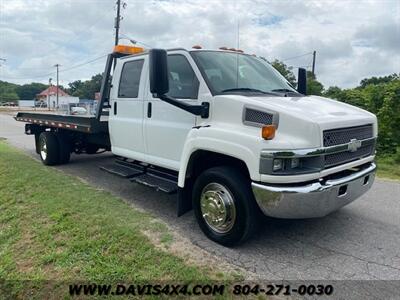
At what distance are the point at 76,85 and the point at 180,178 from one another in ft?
336

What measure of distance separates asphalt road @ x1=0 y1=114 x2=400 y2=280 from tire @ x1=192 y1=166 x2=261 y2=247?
15 cm

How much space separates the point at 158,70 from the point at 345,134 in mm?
2108

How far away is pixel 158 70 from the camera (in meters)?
4.01

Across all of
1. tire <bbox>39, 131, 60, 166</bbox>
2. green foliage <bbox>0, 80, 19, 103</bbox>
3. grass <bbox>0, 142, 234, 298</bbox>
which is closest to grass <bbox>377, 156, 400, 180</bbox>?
grass <bbox>0, 142, 234, 298</bbox>

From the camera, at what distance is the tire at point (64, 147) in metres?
8.45

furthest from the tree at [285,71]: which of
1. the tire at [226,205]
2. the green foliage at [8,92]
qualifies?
the green foliage at [8,92]

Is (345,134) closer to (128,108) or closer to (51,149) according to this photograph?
(128,108)

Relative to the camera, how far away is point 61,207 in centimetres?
531

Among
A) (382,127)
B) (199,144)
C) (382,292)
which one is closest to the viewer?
(382,292)

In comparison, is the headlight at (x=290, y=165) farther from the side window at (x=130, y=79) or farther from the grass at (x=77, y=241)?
the side window at (x=130, y=79)

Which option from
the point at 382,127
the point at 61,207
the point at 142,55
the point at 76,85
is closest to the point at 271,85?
the point at 142,55

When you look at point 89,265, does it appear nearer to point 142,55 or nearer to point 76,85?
point 142,55

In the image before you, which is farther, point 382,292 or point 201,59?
point 201,59

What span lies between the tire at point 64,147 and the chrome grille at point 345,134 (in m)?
6.51
